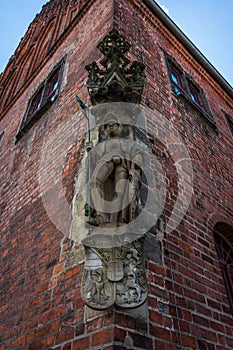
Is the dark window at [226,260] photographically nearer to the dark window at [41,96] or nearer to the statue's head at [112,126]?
the statue's head at [112,126]

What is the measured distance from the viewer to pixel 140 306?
6.48ft

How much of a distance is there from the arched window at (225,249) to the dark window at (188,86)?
8.13 feet

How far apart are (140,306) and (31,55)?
10.3 metres

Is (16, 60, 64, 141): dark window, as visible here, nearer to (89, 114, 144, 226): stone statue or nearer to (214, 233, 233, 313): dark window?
(89, 114, 144, 226): stone statue

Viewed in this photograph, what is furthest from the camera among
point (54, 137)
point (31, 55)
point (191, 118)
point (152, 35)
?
point (31, 55)

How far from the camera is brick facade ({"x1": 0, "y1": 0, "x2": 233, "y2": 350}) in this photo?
2234mm

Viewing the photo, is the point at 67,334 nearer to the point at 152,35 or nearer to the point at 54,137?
the point at 54,137

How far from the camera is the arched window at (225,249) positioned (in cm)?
358

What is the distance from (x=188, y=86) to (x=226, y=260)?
3.99m

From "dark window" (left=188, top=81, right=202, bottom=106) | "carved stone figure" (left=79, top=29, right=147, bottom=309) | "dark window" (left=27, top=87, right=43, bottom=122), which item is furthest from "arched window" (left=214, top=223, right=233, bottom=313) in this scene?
"dark window" (left=27, top=87, right=43, bottom=122)

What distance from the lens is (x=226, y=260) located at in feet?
12.5

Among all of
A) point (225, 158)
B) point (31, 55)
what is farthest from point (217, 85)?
point (31, 55)

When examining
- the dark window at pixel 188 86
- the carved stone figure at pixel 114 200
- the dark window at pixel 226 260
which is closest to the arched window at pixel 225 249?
the dark window at pixel 226 260

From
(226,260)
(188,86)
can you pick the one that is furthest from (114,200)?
(188,86)
